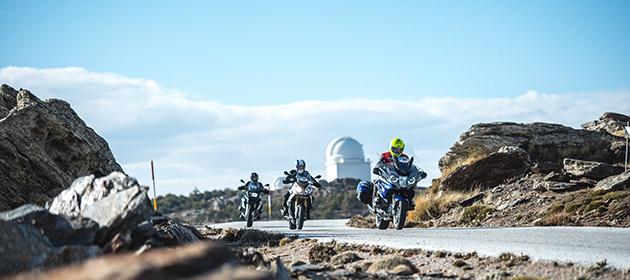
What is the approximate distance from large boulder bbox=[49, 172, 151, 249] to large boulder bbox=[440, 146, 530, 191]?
50.1ft

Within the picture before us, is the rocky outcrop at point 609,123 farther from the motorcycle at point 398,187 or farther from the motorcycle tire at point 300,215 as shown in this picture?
the motorcycle at point 398,187

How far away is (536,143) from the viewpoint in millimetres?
25984

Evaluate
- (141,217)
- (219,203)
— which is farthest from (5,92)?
(219,203)

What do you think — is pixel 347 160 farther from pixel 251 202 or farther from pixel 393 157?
pixel 393 157

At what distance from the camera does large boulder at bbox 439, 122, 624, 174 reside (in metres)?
25.3

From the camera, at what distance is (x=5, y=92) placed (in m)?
17.2

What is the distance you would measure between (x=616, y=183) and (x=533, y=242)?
673 centimetres

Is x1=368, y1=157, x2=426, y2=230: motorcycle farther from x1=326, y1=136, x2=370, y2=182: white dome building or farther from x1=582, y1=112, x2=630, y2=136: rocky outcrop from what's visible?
x1=326, y1=136, x2=370, y2=182: white dome building

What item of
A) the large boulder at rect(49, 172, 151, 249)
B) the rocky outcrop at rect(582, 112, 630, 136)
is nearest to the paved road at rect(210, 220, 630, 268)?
the large boulder at rect(49, 172, 151, 249)

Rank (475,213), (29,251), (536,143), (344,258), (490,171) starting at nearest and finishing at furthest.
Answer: (29,251) → (344,258) → (475,213) → (490,171) → (536,143)

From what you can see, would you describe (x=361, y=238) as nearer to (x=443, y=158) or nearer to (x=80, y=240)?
(x=80, y=240)

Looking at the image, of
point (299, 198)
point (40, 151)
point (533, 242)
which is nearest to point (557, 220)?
point (533, 242)

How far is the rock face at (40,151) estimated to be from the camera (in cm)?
1424

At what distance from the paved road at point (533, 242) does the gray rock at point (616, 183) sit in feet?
13.2
